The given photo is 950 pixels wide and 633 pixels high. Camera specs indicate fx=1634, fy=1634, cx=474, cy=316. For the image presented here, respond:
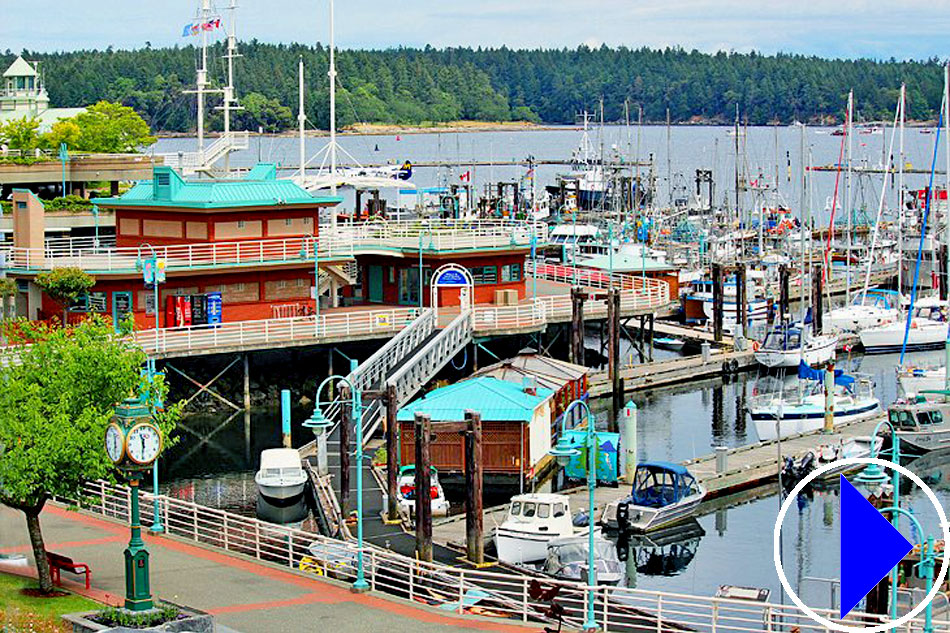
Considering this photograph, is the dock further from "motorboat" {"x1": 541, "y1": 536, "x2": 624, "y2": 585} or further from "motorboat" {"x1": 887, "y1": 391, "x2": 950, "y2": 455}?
"motorboat" {"x1": 541, "y1": 536, "x2": 624, "y2": 585}

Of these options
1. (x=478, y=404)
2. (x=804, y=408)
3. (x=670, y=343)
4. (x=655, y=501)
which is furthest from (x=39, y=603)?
(x=670, y=343)

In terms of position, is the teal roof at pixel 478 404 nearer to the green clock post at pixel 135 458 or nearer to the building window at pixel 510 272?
the building window at pixel 510 272

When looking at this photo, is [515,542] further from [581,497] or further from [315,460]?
[315,460]

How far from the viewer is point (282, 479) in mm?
51562

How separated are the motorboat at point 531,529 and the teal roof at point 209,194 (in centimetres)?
2705

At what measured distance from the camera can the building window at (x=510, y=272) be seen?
247 feet

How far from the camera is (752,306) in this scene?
96938mm

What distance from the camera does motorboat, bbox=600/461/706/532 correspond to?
5109 cm


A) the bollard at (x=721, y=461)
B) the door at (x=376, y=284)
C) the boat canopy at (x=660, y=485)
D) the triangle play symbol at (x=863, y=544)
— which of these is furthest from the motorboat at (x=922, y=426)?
the triangle play symbol at (x=863, y=544)

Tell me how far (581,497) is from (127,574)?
74.8ft

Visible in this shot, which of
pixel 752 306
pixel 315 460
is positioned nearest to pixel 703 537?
pixel 315 460

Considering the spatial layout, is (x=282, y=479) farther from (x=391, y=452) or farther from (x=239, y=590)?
(x=239, y=590)

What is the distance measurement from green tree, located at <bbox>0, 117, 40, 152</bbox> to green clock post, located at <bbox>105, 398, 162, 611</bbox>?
73913 mm

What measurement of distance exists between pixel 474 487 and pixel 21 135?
6847 cm
